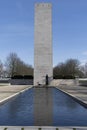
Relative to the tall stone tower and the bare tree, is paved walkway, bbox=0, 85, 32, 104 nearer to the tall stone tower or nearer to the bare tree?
the tall stone tower

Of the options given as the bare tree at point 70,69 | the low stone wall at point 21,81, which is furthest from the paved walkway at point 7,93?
the bare tree at point 70,69

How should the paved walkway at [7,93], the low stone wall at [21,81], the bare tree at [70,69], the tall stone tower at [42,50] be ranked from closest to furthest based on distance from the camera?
the paved walkway at [7,93]
the tall stone tower at [42,50]
the low stone wall at [21,81]
the bare tree at [70,69]

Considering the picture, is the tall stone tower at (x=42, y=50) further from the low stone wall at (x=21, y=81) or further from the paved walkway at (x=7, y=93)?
the paved walkway at (x=7, y=93)

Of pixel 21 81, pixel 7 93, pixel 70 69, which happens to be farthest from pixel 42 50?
pixel 70 69

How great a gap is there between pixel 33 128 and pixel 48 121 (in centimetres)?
181

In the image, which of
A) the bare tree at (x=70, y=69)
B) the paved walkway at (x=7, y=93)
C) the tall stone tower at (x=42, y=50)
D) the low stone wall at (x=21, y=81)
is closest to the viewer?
the paved walkway at (x=7, y=93)

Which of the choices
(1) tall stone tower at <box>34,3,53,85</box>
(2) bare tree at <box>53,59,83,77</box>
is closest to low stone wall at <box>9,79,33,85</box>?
(1) tall stone tower at <box>34,3,53,85</box>

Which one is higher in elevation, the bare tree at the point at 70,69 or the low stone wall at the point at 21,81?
the bare tree at the point at 70,69

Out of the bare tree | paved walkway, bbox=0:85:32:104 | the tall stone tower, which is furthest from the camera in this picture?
the bare tree

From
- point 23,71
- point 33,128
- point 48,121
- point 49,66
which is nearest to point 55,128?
point 33,128

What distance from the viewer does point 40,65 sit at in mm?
53312

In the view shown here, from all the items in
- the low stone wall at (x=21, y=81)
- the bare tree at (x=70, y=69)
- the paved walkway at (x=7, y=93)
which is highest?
the bare tree at (x=70, y=69)

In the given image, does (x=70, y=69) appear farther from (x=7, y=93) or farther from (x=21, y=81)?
(x=7, y=93)

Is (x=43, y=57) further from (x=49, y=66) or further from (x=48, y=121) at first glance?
(x=48, y=121)
